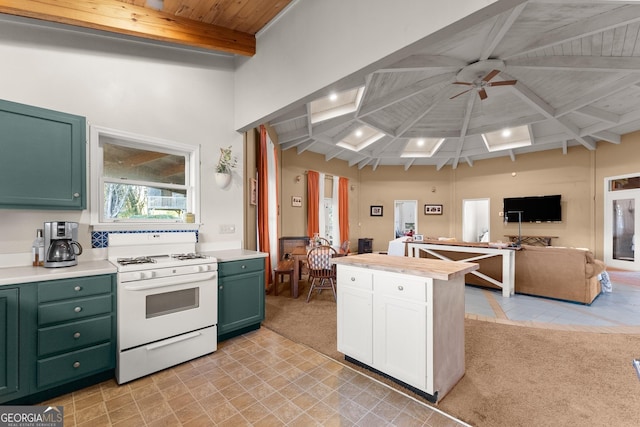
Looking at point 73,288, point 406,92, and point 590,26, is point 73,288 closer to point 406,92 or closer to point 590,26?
point 406,92

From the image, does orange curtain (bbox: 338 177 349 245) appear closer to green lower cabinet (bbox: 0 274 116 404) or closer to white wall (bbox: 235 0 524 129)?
white wall (bbox: 235 0 524 129)

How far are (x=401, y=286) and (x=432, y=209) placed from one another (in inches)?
318

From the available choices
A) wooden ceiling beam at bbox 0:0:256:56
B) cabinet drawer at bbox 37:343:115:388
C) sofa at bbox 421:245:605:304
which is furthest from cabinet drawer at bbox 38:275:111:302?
sofa at bbox 421:245:605:304

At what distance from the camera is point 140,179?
2861 mm

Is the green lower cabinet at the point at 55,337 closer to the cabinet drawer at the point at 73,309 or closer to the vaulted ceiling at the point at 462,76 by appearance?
the cabinet drawer at the point at 73,309

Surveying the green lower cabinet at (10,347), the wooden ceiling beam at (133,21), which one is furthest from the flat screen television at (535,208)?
the green lower cabinet at (10,347)

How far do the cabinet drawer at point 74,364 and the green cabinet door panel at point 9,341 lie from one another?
0.39 feet

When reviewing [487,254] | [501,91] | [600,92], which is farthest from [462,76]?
[487,254]

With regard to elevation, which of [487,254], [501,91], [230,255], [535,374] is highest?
[501,91]

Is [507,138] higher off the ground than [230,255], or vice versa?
[507,138]

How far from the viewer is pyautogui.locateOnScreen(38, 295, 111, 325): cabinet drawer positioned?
71.5 inches

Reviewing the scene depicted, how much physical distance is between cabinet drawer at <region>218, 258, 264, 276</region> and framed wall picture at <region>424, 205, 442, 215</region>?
7639 millimetres

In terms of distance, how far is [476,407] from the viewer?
1.77 metres

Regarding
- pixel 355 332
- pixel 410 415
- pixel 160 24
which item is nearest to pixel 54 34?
pixel 160 24
